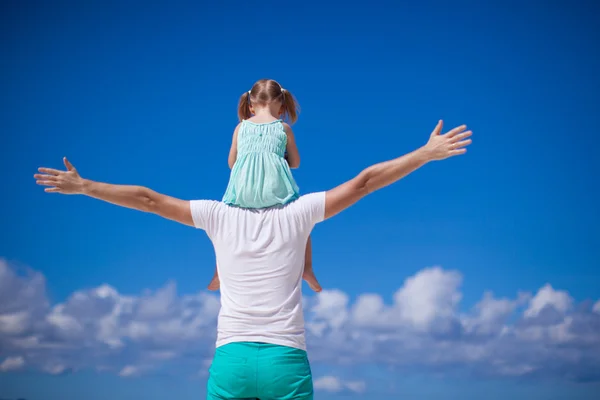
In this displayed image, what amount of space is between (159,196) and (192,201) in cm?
23

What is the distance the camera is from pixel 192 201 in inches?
173

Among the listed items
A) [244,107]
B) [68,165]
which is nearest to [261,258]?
[68,165]

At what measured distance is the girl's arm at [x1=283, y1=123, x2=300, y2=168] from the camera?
499 centimetres

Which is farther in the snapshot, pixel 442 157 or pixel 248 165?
pixel 248 165

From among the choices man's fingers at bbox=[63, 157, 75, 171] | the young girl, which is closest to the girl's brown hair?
the young girl

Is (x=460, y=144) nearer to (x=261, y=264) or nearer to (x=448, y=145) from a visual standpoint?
(x=448, y=145)

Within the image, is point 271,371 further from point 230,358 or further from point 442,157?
point 442,157

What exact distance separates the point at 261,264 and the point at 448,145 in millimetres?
1529

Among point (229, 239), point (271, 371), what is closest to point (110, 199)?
point (229, 239)

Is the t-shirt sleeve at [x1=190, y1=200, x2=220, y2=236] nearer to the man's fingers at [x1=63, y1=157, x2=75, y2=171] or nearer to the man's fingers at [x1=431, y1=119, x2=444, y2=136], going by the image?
the man's fingers at [x1=63, y1=157, x2=75, y2=171]

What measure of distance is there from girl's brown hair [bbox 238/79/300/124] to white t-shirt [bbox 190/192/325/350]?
112cm

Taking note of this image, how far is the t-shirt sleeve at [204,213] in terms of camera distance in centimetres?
438

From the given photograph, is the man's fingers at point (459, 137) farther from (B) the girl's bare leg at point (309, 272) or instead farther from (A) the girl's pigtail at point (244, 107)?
(A) the girl's pigtail at point (244, 107)

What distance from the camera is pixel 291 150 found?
198 inches
